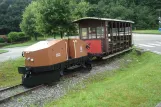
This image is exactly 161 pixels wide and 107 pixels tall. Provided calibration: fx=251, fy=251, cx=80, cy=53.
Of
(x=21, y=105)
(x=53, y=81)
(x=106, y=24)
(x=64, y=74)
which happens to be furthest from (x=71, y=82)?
(x=106, y=24)

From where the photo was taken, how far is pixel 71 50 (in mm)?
13312

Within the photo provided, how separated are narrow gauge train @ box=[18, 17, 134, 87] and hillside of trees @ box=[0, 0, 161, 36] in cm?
160

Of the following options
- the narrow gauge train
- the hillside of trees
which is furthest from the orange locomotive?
the hillside of trees

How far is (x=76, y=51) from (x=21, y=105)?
5.44 meters

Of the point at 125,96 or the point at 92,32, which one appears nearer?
the point at 125,96

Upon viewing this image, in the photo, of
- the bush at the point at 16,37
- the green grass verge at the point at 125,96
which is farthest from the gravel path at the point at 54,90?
the bush at the point at 16,37

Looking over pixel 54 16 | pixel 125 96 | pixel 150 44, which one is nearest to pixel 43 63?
pixel 125 96

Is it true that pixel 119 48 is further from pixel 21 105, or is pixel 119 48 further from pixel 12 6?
pixel 12 6

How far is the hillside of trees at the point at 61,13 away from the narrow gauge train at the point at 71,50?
1604 millimetres

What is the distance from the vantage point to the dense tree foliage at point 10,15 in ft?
202

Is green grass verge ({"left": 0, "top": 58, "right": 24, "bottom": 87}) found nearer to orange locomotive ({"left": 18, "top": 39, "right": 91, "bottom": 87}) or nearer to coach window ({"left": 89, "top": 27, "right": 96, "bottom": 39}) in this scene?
orange locomotive ({"left": 18, "top": 39, "right": 91, "bottom": 87})

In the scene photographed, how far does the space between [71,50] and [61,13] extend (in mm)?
4958

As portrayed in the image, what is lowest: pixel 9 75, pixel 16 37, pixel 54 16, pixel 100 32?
pixel 16 37

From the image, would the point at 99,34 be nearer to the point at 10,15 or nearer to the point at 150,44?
the point at 150,44
